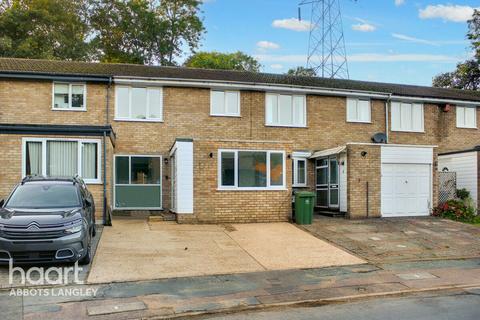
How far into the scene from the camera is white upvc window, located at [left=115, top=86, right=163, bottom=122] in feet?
64.5

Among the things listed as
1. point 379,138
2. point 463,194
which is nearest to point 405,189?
point 463,194

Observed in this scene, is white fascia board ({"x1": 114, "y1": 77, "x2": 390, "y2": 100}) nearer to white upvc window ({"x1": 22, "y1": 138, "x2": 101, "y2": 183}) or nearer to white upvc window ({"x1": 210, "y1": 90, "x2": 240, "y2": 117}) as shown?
white upvc window ({"x1": 210, "y1": 90, "x2": 240, "y2": 117})

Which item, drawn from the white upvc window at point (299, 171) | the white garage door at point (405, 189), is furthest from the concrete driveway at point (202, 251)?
the white upvc window at point (299, 171)

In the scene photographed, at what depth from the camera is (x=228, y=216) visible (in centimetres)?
1678

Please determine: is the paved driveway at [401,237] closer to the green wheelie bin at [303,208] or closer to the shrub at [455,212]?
the green wheelie bin at [303,208]

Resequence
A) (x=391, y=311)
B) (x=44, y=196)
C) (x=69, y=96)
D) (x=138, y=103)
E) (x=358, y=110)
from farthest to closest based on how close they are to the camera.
A: 1. (x=358, y=110)
2. (x=138, y=103)
3. (x=69, y=96)
4. (x=44, y=196)
5. (x=391, y=311)

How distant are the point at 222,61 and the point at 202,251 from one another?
34.6 m

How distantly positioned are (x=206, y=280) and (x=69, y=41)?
31.1 metres

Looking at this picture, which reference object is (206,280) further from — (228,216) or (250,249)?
(228,216)

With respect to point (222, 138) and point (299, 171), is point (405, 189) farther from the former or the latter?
point (222, 138)

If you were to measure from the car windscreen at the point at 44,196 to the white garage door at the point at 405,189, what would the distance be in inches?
456

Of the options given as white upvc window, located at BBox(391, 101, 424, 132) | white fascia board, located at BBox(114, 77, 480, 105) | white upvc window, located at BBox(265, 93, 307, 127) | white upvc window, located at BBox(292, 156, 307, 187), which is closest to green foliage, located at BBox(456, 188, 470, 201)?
white upvc window, located at BBox(391, 101, 424, 132)

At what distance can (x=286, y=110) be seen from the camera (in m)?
21.5

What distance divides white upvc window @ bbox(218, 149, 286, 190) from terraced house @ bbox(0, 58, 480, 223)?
0.12ft
